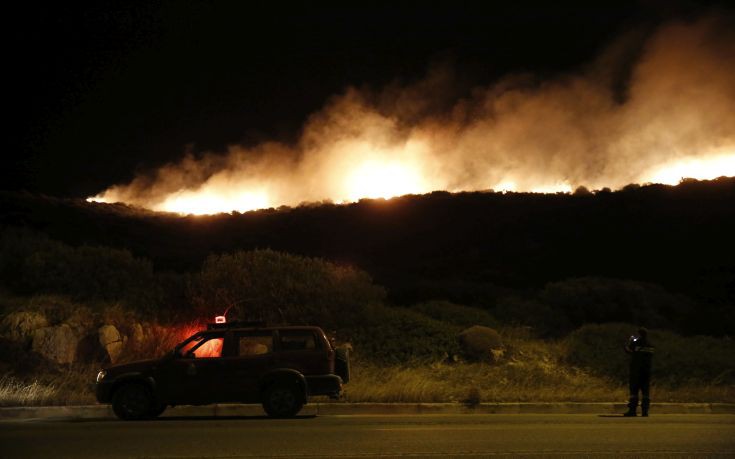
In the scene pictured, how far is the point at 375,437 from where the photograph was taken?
11938 mm

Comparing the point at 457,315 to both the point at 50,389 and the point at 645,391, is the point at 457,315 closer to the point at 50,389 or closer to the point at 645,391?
the point at 645,391

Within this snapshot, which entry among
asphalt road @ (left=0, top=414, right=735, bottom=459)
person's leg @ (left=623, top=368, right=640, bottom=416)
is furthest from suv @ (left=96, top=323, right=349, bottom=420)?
person's leg @ (left=623, top=368, right=640, bottom=416)

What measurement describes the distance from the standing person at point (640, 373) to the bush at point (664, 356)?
451cm

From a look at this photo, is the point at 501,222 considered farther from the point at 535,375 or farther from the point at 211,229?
the point at 535,375

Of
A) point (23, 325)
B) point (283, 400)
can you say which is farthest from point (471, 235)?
point (283, 400)

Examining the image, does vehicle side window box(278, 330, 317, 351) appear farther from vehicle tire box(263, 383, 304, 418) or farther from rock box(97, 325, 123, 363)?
rock box(97, 325, 123, 363)

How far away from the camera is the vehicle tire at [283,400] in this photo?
14797 millimetres

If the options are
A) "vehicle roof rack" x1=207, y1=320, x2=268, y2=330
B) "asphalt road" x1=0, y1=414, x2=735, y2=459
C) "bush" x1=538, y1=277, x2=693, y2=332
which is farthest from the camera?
Answer: "bush" x1=538, y1=277, x2=693, y2=332

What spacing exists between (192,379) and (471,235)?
44.2 m

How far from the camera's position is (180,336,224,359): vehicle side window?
15.0m

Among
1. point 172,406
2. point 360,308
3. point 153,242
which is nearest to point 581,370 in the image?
point 360,308

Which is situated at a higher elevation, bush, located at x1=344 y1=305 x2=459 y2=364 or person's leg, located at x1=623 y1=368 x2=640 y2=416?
bush, located at x1=344 y1=305 x2=459 y2=364

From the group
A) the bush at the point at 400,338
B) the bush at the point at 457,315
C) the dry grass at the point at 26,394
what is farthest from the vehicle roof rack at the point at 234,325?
the bush at the point at 457,315

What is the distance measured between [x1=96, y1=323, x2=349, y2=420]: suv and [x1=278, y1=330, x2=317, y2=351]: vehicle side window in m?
0.04
